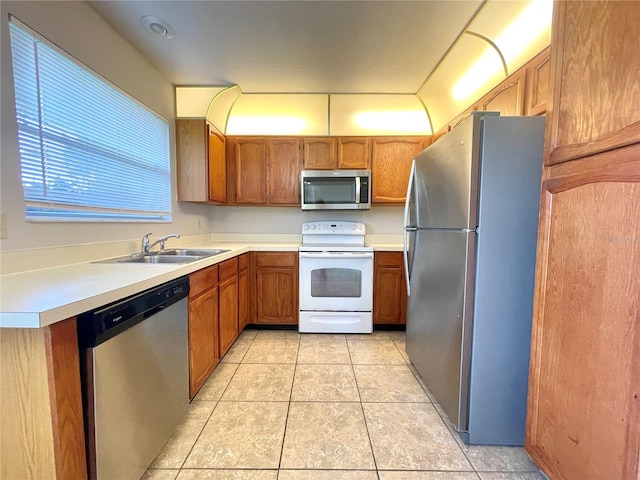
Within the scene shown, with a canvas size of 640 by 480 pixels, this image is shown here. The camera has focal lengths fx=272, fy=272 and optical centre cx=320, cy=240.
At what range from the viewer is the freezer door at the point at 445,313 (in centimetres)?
139

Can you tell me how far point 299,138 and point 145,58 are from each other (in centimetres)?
151

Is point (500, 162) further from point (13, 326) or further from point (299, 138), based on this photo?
point (299, 138)

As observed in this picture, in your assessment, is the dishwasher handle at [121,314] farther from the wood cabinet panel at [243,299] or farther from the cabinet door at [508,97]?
the cabinet door at [508,97]

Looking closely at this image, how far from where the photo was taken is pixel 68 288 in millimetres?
996

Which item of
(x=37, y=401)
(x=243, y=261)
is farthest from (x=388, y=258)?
(x=37, y=401)

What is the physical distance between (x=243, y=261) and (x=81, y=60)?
180 cm

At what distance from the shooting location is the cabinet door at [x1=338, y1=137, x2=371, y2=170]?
308cm

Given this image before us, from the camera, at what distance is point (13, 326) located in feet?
2.39

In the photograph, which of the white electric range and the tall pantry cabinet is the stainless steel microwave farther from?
the tall pantry cabinet

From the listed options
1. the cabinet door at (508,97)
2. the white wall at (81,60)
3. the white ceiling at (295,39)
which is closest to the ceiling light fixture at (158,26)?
the white ceiling at (295,39)

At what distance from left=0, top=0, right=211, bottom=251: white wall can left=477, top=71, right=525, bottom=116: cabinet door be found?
2.72 m

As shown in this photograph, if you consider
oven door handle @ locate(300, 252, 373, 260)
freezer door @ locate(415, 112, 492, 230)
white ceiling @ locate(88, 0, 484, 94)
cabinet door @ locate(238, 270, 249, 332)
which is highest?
white ceiling @ locate(88, 0, 484, 94)

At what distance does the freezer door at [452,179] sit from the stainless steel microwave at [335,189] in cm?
109

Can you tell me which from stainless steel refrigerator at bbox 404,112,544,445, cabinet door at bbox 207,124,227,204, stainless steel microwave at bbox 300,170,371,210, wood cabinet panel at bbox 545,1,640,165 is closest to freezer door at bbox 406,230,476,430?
stainless steel refrigerator at bbox 404,112,544,445
